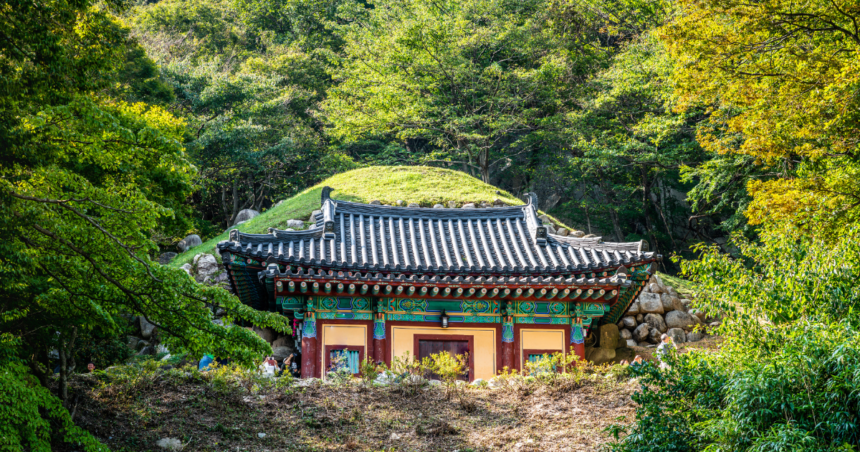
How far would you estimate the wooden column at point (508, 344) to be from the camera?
531 inches

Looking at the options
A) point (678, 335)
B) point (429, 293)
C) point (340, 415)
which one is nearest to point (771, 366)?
point (340, 415)

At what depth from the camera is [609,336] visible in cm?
1927

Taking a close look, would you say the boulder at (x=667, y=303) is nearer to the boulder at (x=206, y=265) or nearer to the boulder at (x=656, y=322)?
the boulder at (x=656, y=322)

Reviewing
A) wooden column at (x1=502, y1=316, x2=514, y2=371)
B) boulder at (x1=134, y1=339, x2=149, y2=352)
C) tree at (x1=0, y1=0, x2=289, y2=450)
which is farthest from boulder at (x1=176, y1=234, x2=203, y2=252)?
tree at (x1=0, y1=0, x2=289, y2=450)

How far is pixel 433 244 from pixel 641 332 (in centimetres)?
860

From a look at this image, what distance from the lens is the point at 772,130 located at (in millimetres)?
12836

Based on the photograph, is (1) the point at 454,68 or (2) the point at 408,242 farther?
(1) the point at 454,68

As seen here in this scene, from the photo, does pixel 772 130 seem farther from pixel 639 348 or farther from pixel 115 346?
pixel 115 346

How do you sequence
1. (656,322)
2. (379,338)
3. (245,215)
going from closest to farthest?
1. (379,338)
2. (656,322)
3. (245,215)

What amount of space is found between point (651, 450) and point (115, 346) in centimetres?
1239

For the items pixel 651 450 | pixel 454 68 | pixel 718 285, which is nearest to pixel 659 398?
pixel 651 450

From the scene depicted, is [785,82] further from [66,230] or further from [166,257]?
[166,257]

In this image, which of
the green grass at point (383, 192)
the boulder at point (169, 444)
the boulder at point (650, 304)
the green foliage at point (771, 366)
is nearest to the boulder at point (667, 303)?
the boulder at point (650, 304)

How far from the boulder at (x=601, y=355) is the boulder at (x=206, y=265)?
11545mm
